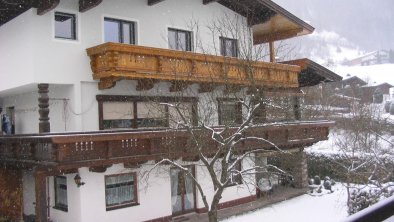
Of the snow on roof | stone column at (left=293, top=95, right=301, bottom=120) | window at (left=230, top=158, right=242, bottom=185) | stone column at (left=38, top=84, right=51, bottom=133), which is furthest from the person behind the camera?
the snow on roof

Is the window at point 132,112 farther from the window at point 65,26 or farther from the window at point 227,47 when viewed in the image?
the window at point 227,47

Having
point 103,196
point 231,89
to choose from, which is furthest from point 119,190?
point 231,89

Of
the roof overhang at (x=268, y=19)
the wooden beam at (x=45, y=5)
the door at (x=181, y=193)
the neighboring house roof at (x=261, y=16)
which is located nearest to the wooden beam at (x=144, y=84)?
the neighboring house roof at (x=261, y=16)

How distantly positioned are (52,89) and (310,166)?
60.8ft

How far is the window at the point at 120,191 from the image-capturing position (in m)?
15.7

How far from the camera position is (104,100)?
1574 cm

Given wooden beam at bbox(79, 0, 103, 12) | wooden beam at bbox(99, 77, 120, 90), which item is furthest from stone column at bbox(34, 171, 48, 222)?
wooden beam at bbox(79, 0, 103, 12)

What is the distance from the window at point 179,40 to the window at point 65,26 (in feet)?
14.0

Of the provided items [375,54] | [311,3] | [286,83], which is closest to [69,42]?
[286,83]

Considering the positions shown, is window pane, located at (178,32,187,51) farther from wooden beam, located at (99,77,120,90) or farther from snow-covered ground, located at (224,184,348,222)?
snow-covered ground, located at (224,184,348,222)

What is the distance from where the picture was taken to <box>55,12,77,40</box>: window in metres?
15.1

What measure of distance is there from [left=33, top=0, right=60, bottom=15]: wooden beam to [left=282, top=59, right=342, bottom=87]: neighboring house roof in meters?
12.1

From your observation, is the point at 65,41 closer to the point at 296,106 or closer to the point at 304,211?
the point at 304,211

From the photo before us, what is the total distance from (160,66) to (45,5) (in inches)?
167
